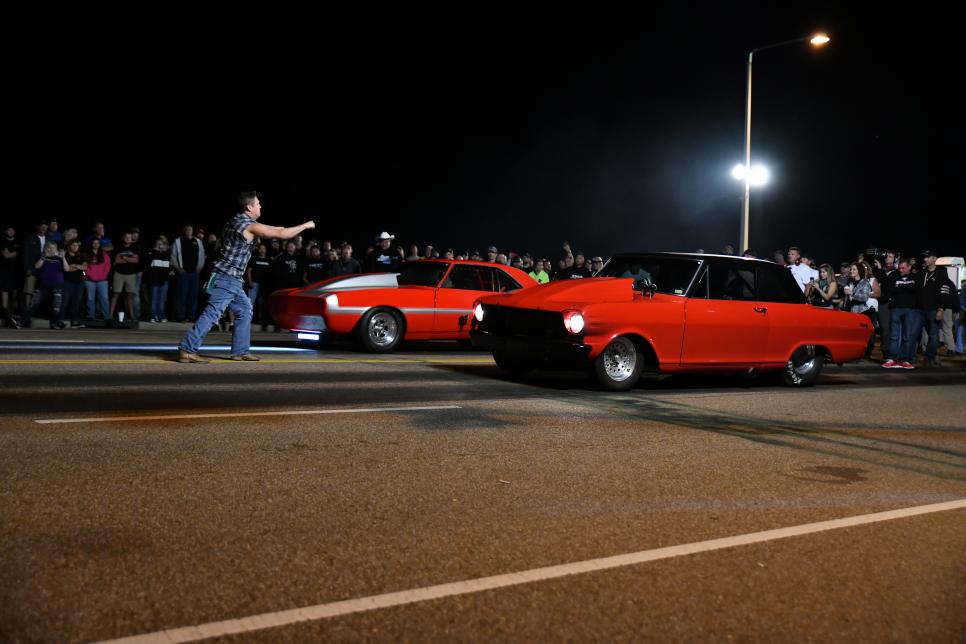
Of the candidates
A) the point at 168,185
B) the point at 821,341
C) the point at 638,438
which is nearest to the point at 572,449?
the point at 638,438

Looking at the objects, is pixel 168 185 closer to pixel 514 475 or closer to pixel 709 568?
pixel 514 475

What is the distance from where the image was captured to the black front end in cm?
1088

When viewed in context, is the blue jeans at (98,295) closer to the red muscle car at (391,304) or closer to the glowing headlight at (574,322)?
the red muscle car at (391,304)

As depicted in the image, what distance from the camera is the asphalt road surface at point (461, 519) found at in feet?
11.9

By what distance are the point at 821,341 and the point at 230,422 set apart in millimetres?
8231

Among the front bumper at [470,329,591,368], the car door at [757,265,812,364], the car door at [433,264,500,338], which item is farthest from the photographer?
the car door at [433,264,500,338]

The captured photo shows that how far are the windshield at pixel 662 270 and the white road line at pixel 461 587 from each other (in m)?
6.48

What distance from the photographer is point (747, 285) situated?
40.4 feet

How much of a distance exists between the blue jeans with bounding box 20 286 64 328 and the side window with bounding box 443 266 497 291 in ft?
24.5

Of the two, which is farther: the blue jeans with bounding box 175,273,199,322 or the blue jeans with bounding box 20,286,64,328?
the blue jeans with bounding box 175,273,199,322

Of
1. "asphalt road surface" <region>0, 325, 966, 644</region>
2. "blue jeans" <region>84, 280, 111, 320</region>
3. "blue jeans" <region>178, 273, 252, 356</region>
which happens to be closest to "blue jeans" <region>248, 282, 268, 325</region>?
"blue jeans" <region>84, 280, 111, 320</region>

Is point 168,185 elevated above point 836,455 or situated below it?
above

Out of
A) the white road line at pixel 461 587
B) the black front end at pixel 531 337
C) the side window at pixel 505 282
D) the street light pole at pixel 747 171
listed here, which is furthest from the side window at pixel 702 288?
the street light pole at pixel 747 171

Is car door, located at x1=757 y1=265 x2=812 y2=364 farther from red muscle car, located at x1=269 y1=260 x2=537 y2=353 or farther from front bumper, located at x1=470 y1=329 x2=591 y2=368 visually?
red muscle car, located at x1=269 y1=260 x2=537 y2=353
